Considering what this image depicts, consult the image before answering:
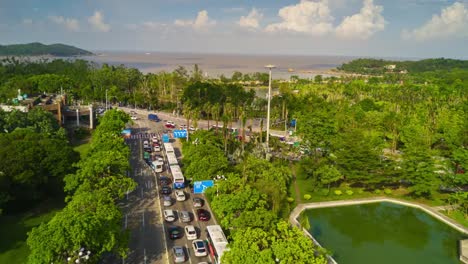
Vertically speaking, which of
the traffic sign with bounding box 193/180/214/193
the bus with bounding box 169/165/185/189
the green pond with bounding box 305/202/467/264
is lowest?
the green pond with bounding box 305/202/467/264

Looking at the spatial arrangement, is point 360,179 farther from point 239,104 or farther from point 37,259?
point 239,104

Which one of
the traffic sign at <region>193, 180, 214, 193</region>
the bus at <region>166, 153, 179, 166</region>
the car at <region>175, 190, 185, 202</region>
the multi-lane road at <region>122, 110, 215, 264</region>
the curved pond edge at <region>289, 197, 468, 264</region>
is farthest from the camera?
the bus at <region>166, 153, 179, 166</region>

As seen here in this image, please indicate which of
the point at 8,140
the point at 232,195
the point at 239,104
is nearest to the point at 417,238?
the point at 232,195

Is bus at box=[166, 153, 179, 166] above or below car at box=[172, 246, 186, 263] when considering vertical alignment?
above

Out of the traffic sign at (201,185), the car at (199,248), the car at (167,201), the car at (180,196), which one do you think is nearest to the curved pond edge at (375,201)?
the traffic sign at (201,185)

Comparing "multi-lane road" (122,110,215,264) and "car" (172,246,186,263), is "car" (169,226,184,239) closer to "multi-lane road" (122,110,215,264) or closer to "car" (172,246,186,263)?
"multi-lane road" (122,110,215,264)

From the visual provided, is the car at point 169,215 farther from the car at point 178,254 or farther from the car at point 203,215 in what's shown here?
the car at point 178,254

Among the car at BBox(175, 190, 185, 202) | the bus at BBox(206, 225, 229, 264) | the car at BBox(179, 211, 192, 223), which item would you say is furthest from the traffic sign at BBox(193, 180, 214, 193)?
the bus at BBox(206, 225, 229, 264)
